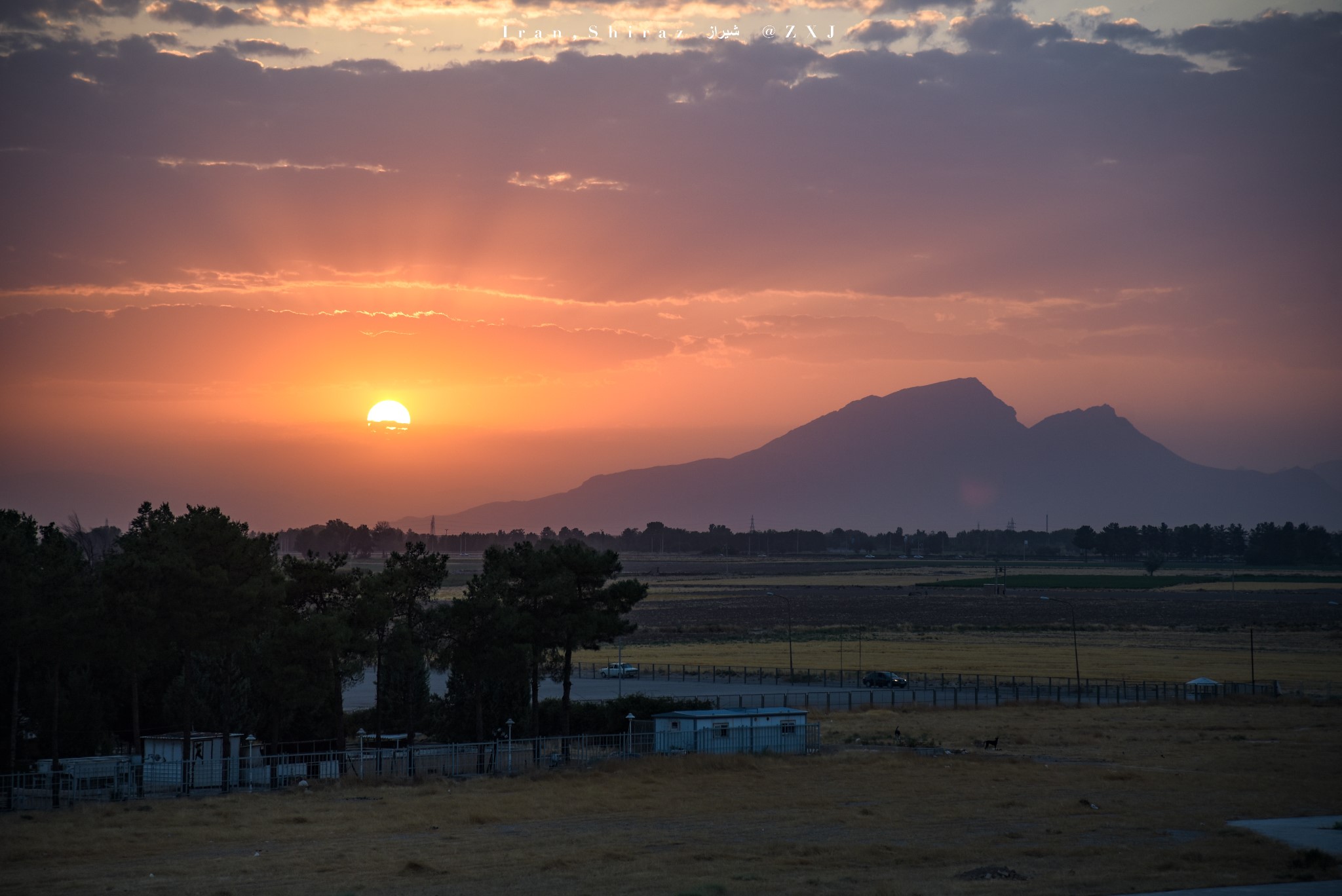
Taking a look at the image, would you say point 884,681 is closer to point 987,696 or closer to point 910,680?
point 910,680

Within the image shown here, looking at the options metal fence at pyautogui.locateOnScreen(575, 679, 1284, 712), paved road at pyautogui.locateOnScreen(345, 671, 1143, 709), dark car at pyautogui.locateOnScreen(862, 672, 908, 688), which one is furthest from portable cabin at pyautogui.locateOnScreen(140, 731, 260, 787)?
dark car at pyautogui.locateOnScreen(862, 672, 908, 688)

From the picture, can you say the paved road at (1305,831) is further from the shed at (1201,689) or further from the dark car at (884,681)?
the dark car at (884,681)

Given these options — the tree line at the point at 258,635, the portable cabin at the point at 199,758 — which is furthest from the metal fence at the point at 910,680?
the portable cabin at the point at 199,758

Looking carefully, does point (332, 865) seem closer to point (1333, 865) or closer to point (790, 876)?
point (790, 876)

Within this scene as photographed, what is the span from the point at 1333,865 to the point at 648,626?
12293 centimetres

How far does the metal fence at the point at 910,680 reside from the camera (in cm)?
7712

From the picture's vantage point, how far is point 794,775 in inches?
1834

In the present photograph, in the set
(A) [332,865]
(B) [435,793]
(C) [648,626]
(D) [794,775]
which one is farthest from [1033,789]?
(C) [648,626]

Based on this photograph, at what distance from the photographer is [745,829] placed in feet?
113

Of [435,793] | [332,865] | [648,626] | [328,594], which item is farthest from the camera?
[648,626]

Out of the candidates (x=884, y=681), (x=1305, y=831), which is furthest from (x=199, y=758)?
(x=884, y=681)

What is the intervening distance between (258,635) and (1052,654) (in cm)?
7933

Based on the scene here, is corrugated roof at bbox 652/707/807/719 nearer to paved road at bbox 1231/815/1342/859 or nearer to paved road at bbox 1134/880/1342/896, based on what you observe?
paved road at bbox 1231/815/1342/859

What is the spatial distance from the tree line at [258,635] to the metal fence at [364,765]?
5.49 feet
